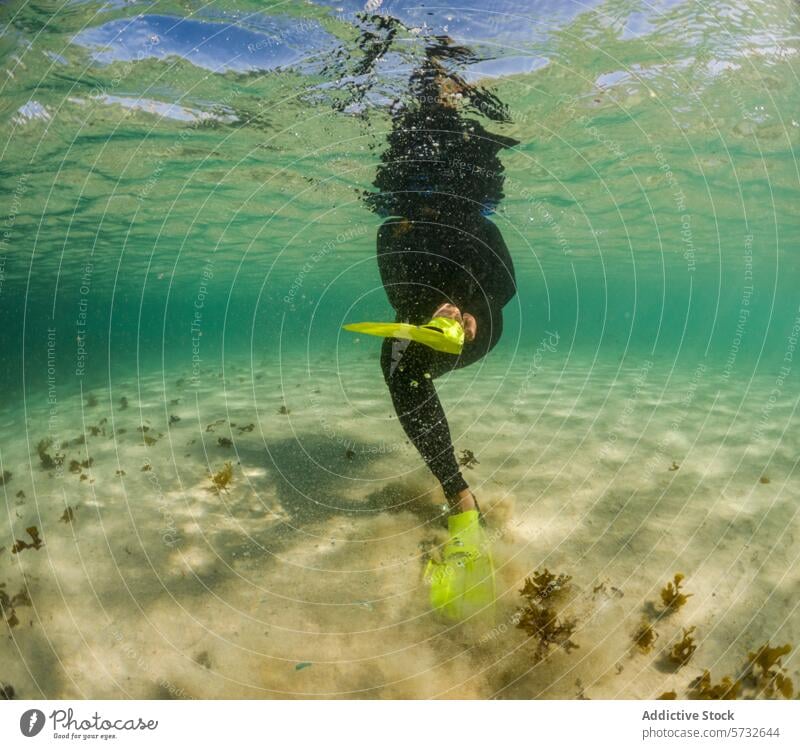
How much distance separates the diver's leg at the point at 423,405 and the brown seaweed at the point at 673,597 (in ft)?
5.32

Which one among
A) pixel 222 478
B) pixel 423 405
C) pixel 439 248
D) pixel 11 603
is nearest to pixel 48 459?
pixel 222 478

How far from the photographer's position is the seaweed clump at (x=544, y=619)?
9.43ft

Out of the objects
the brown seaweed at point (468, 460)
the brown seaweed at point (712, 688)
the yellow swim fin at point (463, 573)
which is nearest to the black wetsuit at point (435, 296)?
the yellow swim fin at point (463, 573)

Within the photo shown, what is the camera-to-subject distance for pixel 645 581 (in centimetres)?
342

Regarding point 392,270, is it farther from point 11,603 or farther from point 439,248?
point 11,603

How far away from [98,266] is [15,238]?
903cm

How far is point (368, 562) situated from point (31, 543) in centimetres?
323

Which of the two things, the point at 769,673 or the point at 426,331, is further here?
the point at 426,331

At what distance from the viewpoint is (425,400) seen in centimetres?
409

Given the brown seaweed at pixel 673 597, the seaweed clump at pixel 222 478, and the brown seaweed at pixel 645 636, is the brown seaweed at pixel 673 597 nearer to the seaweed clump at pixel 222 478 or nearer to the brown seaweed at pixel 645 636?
the brown seaweed at pixel 645 636

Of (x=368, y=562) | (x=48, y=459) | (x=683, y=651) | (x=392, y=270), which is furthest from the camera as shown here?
(x=48, y=459)

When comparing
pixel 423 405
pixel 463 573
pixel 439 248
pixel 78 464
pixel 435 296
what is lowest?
pixel 78 464
